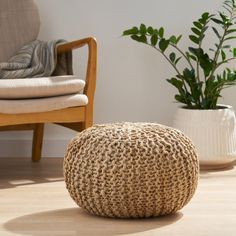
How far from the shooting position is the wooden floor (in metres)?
2.07

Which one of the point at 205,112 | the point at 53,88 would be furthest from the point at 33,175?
the point at 205,112

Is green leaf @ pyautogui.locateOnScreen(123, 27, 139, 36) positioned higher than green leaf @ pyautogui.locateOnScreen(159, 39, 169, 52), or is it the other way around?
green leaf @ pyautogui.locateOnScreen(123, 27, 139, 36)

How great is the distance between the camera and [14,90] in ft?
9.06

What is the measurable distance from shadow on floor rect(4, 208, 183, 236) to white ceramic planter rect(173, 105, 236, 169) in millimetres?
961

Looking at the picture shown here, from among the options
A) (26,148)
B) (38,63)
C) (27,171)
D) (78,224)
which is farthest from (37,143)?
(78,224)

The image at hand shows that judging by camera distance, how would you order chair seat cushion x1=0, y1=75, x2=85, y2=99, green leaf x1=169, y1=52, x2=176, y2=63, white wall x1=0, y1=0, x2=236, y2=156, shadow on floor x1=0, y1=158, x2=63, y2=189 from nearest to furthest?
1. chair seat cushion x1=0, y1=75, x2=85, y2=99
2. shadow on floor x1=0, y1=158, x2=63, y2=189
3. green leaf x1=169, y1=52, x2=176, y2=63
4. white wall x1=0, y1=0, x2=236, y2=156

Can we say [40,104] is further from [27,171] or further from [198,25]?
[198,25]

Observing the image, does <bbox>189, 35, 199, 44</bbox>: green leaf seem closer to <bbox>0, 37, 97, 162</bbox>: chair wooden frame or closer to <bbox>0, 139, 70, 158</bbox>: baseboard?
<bbox>0, 37, 97, 162</bbox>: chair wooden frame

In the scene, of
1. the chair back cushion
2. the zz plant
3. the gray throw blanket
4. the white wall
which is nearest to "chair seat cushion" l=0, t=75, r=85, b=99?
the gray throw blanket

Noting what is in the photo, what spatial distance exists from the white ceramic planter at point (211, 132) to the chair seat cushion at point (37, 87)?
0.60m

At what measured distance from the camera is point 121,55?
3643mm

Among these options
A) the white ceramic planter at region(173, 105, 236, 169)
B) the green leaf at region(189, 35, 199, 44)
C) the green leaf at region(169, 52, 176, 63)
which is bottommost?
the white ceramic planter at region(173, 105, 236, 169)

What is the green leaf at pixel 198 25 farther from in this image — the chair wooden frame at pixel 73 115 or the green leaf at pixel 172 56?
the chair wooden frame at pixel 73 115

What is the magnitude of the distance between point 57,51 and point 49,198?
0.92 meters
